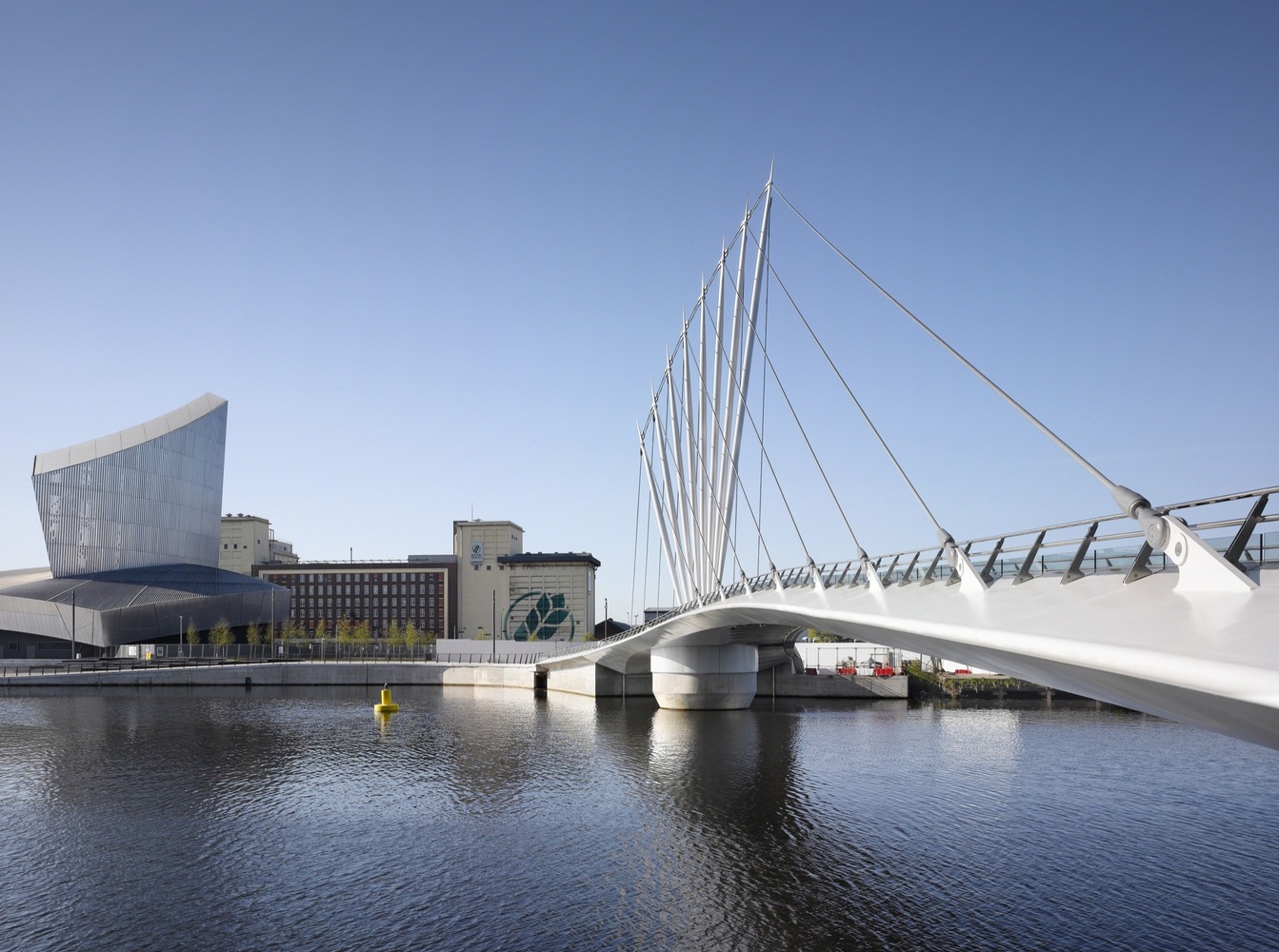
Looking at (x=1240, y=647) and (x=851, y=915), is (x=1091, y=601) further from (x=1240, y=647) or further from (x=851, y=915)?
(x=851, y=915)

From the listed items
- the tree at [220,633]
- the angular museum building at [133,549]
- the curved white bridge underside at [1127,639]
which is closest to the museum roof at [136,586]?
the angular museum building at [133,549]

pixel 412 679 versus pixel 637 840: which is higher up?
pixel 412 679

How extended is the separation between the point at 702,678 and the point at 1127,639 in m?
42.7

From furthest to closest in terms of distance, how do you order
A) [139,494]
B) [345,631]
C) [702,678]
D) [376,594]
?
[376,594] → [345,631] → [139,494] → [702,678]

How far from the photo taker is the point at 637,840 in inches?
862

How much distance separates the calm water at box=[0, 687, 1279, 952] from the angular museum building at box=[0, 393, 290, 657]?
47.7 meters

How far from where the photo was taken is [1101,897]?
16891 mm

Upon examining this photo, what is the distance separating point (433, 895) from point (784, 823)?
31.2 ft

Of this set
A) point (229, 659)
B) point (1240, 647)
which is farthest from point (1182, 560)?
point (229, 659)

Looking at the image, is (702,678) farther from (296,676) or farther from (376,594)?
(376,594)

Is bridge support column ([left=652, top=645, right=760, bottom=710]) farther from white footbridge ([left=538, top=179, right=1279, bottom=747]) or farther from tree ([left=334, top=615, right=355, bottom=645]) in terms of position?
tree ([left=334, top=615, right=355, bottom=645])

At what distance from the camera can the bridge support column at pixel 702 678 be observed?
1972 inches

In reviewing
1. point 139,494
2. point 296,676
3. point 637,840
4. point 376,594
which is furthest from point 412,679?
point 376,594

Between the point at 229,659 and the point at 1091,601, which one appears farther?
the point at 229,659
